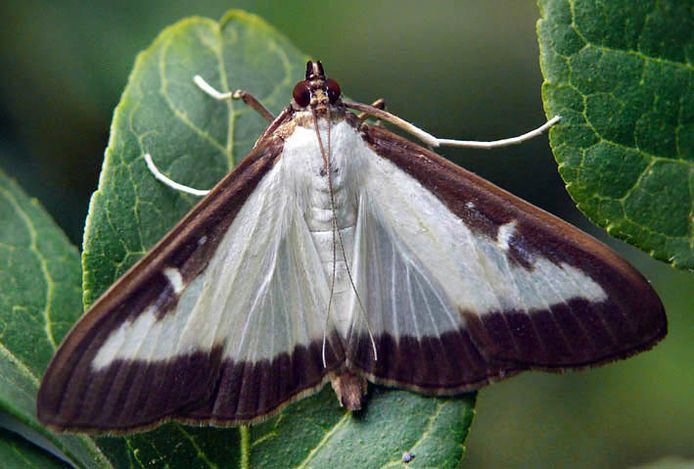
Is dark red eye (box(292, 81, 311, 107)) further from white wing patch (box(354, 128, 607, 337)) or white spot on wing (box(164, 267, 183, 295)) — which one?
white spot on wing (box(164, 267, 183, 295))

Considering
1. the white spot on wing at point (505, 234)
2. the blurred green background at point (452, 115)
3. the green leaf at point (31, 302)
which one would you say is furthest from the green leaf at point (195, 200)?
the blurred green background at point (452, 115)

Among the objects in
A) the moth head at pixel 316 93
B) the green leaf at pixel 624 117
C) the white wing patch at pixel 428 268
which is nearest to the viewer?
the green leaf at pixel 624 117

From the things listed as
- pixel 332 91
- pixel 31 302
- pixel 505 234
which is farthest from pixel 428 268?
pixel 31 302

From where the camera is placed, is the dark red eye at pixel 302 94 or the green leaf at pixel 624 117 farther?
the dark red eye at pixel 302 94

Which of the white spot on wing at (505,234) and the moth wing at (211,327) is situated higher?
the moth wing at (211,327)

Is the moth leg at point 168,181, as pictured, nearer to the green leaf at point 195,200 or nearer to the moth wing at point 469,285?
the green leaf at point 195,200

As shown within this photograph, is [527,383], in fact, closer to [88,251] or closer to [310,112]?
[310,112]

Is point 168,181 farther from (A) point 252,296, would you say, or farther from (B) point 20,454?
(B) point 20,454
